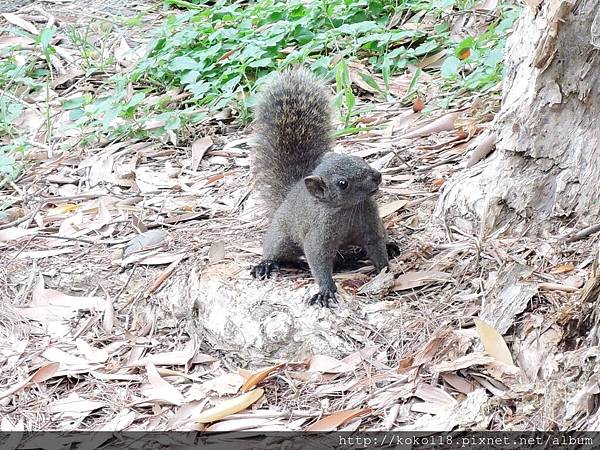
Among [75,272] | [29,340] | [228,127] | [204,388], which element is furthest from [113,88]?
[204,388]

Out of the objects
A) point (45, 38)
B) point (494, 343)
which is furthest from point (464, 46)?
point (45, 38)

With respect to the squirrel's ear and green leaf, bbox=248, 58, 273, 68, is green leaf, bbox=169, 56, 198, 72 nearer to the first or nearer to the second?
green leaf, bbox=248, 58, 273, 68

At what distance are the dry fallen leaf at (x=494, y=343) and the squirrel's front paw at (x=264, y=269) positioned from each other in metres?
1.27

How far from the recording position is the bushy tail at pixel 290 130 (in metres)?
4.86

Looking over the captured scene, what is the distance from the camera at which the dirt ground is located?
11.3 feet

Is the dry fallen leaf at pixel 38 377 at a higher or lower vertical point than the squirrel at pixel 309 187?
lower

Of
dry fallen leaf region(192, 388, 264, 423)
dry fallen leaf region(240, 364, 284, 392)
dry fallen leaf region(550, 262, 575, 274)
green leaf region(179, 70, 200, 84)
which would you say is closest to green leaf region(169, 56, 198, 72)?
green leaf region(179, 70, 200, 84)

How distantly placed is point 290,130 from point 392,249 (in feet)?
2.76

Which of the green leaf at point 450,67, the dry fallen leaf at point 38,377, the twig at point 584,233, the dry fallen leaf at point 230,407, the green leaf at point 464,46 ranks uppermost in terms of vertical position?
the green leaf at point 464,46

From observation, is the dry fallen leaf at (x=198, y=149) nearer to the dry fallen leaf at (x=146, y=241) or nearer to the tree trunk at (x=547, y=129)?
the dry fallen leaf at (x=146, y=241)

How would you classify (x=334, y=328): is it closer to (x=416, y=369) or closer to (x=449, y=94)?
(x=416, y=369)

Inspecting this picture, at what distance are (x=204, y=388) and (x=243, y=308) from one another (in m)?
0.46

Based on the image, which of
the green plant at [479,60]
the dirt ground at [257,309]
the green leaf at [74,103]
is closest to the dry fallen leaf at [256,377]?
the dirt ground at [257,309]

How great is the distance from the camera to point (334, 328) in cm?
402
